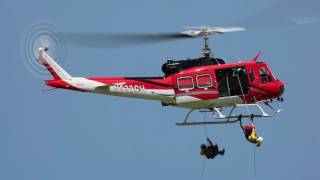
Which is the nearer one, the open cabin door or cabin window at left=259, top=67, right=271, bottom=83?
the open cabin door

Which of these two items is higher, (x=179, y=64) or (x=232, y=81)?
(x=179, y=64)

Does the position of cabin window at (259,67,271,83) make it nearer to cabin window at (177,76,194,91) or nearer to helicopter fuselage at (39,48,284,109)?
helicopter fuselage at (39,48,284,109)

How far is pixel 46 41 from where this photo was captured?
89.4m

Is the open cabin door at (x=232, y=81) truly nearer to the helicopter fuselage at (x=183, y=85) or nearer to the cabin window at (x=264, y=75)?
the helicopter fuselage at (x=183, y=85)

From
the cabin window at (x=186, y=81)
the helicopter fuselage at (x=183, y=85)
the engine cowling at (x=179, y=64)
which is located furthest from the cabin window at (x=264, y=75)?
the cabin window at (x=186, y=81)

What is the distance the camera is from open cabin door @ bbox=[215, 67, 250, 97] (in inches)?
3529

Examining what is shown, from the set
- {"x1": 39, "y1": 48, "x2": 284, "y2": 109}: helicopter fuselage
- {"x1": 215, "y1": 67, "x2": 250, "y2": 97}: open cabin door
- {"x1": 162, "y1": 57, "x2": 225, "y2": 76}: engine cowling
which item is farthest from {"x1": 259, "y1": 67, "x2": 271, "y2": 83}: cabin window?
{"x1": 162, "y1": 57, "x2": 225, "y2": 76}: engine cowling

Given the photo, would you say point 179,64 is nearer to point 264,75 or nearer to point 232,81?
point 232,81

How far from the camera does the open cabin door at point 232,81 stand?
89.6m

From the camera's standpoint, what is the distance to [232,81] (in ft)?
294

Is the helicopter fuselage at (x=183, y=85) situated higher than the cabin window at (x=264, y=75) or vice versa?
the cabin window at (x=264, y=75)

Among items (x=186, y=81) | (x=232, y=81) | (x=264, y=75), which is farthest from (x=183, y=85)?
(x=264, y=75)

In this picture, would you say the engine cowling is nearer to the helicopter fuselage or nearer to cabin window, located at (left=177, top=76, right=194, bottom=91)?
the helicopter fuselage

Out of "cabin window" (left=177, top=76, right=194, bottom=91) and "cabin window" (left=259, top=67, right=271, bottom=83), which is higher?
"cabin window" (left=259, top=67, right=271, bottom=83)
